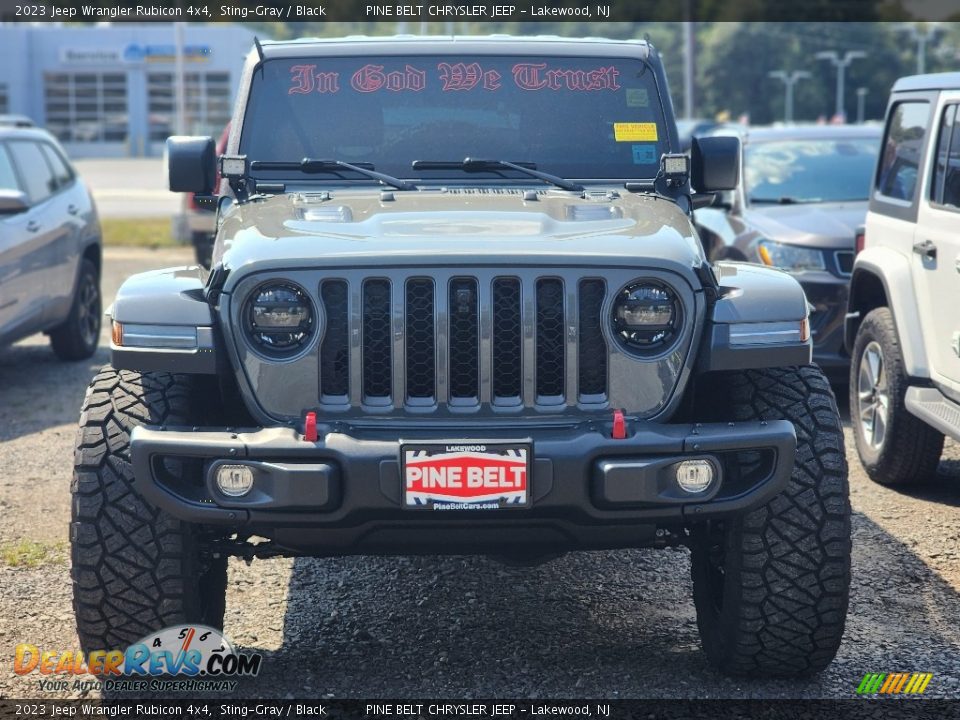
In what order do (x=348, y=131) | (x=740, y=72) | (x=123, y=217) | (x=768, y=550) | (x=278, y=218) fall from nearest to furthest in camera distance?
(x=768, y=550)
(x=278, y=218)
(x=348, y=131)
(x=123, y=217)
(x=740, y=72)

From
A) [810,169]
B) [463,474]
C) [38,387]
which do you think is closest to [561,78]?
[463,474]

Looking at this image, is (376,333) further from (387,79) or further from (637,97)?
(637,97)

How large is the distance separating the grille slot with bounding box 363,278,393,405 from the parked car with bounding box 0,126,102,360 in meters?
4.99

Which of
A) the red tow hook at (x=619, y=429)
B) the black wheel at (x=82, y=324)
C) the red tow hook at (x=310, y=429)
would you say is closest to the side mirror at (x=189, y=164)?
the red tow hook at (x=310, y=429)

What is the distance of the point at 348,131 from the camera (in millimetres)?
5043

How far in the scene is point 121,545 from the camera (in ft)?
12.4

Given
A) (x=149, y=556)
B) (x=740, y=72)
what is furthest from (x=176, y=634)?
(x=740, y=72)

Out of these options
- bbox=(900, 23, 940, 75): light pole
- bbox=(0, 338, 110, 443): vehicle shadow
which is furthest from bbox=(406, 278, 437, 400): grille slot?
bbox=(900, 23, 940, 75): light pole

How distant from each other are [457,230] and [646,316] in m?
0.63

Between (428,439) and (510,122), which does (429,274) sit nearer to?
(428,439)

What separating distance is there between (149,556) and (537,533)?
3.57 ft

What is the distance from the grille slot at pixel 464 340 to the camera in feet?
12.4

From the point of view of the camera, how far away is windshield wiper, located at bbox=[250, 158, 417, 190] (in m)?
4.83

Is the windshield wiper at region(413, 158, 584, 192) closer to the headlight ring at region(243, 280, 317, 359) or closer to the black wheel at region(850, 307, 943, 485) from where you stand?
the headlight ring at region(243, 280, 317, 359)
